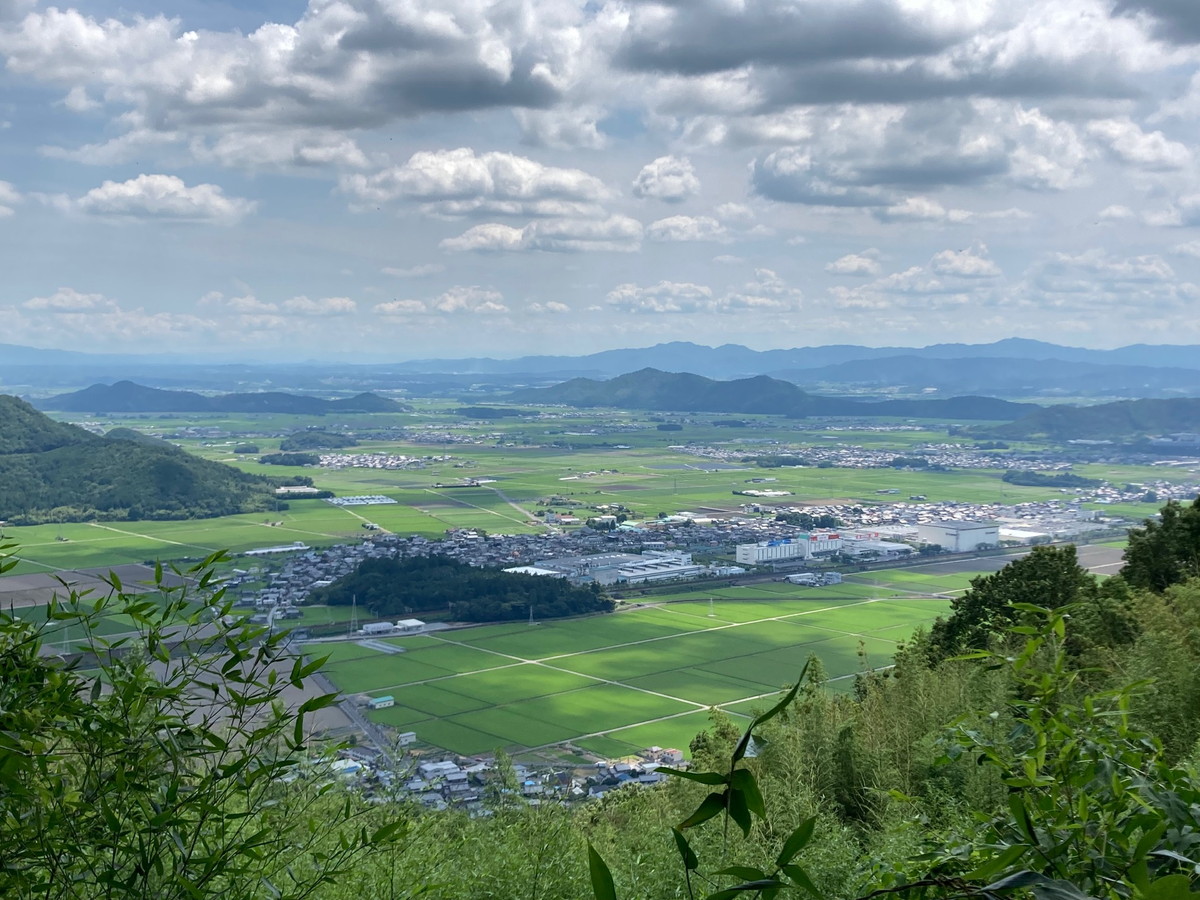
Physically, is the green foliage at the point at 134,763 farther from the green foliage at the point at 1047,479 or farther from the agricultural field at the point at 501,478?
the green foliage at the point at 1047,479

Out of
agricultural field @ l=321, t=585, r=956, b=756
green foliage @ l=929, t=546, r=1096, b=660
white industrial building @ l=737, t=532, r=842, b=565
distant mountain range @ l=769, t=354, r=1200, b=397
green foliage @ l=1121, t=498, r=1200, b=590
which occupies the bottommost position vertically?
agricultural field @ l=321, t=585, r=956, b=756

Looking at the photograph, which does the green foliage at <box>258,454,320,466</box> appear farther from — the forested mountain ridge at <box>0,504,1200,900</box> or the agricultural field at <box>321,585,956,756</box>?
the forested mountain ridge at <box>0,504,1200,900</box>

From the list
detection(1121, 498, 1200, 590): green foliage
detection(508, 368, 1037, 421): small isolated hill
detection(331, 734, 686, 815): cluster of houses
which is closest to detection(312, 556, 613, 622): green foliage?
detection(331, 734, 686, 815): cluster of houses

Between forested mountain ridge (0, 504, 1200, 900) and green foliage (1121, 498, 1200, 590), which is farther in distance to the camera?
green foliage (1121, 498, 1200, 590)

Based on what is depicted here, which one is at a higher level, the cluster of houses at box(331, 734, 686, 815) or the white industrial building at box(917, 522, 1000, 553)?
the cluster of houses at box(331, 734, 686, 815)

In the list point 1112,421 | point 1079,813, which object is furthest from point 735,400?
point 1079,813

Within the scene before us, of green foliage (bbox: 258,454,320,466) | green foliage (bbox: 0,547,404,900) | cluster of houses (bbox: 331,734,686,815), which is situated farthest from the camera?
green foliage (bbox: 258,454,320,466)

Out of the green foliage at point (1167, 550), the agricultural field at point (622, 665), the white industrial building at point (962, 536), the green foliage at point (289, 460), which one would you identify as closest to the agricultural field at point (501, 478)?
the green foliage at point (289, 460)
